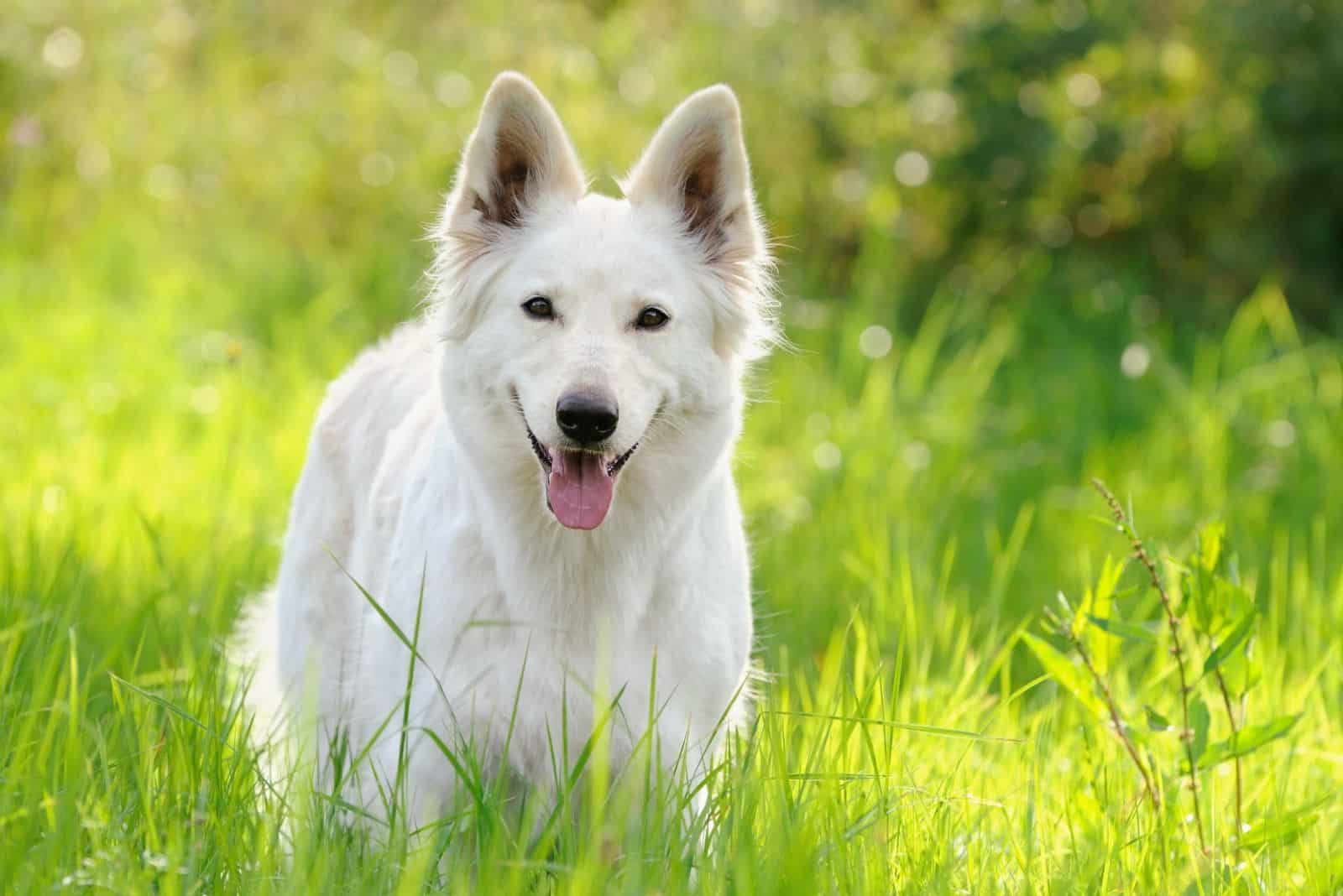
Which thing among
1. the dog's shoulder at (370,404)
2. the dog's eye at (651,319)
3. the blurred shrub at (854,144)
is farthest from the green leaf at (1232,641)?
the blurred shrub at (854,144)

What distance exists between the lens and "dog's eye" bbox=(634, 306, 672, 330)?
3445 mm

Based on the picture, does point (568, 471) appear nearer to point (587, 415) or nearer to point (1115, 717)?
point (587, 415)

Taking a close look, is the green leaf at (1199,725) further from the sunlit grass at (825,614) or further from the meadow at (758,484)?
the sunlit grass at (825,614)

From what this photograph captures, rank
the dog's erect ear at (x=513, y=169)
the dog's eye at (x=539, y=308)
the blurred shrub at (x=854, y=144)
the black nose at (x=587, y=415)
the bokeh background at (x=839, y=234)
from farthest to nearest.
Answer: the blurred shrub at (x=854, y=144), the bokeh background at (x=839, y=234), the dog's erect ear at (x=513, y=169), the dog's eye at (x=539, y=308), the black nose at (x=587, y=415)

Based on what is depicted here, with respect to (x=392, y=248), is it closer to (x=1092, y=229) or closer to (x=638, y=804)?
(x=1092, y=229)

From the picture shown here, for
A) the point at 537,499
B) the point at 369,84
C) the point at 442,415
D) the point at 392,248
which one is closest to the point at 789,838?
the point at 537,499

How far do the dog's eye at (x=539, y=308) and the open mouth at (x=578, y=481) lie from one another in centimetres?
26

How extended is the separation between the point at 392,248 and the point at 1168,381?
4.69m

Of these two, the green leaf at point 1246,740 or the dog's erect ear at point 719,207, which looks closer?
the green leaf at point 1246,740

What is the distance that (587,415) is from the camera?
315 cm

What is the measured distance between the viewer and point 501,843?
2959 mm

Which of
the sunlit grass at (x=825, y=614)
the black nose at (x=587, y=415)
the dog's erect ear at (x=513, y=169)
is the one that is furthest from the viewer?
the dog's erect ear at (x=513, y=169)

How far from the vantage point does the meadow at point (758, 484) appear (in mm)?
3070

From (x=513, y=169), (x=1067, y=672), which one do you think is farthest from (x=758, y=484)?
(x=1067, y=672)
